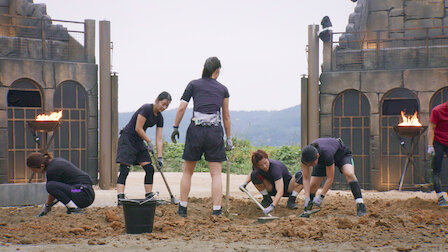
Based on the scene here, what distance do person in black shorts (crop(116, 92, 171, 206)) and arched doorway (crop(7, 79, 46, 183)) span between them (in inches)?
176

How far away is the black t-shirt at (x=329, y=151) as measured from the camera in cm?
712

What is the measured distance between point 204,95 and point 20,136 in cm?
611

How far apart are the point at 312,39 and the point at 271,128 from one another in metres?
58.0

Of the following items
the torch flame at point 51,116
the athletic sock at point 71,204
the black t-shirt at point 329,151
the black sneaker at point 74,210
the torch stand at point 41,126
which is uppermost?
the torch flame at point 51,116

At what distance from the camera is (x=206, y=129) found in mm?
7059

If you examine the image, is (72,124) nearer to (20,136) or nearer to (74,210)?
(20,136)

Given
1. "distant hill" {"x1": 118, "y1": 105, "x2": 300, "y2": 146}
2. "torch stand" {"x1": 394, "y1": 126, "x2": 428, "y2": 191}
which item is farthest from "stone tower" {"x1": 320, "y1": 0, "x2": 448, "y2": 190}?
"distant hill" {"x1": 118, "y1": 105, "x2": 300, "y2": 146}

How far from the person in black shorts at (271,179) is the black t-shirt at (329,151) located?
68cm

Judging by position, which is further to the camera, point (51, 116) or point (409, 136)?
point (51, 116)

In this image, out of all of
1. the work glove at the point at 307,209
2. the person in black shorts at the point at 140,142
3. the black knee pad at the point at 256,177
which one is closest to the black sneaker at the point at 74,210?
the person in black shorts at the point at 140,142

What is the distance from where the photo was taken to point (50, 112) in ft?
39.1

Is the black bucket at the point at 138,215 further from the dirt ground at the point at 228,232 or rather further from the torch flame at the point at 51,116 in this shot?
the torch flame at the point at 51,116

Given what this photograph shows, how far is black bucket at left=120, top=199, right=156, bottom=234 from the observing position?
6008 millimetres

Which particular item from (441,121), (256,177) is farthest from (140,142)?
A: (441,121)
